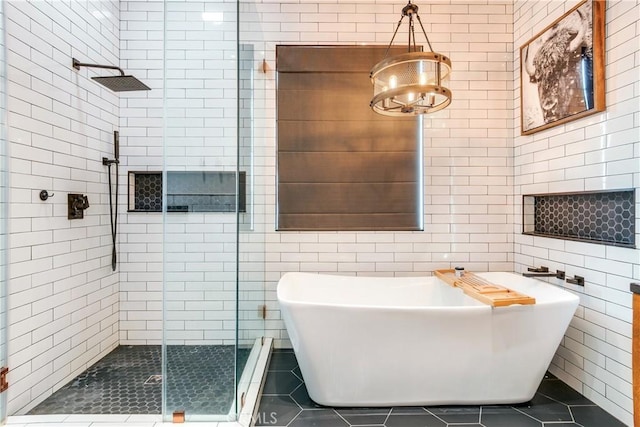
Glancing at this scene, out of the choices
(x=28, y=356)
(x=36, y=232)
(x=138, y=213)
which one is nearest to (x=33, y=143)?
(x=36, y=232)

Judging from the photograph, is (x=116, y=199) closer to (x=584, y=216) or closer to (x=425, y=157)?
(x=425, y=157)

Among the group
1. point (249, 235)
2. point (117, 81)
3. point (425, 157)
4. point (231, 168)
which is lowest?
point (249, 235)

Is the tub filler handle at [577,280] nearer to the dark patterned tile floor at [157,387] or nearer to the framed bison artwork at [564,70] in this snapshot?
the framed bison artwork at [564,70]

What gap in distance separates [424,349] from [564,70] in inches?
78.3

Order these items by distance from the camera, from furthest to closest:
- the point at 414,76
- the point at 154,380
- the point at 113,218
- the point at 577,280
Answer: the point at 113,218, the point at 154,380, the point at 577,280, the point at 414,76

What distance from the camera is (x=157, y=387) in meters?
2.03

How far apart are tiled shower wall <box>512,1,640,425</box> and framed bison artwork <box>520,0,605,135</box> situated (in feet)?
0.18

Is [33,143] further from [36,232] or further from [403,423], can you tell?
[403,423]

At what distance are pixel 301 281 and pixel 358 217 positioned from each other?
72 centimetres

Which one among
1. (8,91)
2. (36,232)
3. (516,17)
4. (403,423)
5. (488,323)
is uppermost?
(516,17)

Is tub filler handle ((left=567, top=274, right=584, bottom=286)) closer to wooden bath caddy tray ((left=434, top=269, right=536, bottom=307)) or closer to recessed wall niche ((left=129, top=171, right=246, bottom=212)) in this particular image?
wooden bath caddy tray ((left=434, top=269, right=536, bottom=307))

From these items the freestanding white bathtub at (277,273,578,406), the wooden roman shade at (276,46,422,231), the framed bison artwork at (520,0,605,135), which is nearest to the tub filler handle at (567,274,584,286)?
the freestanding white bathtub at (277,273,578,406)

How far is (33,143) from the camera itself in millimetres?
1869

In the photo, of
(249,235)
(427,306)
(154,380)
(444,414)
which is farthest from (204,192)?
(444,414)
